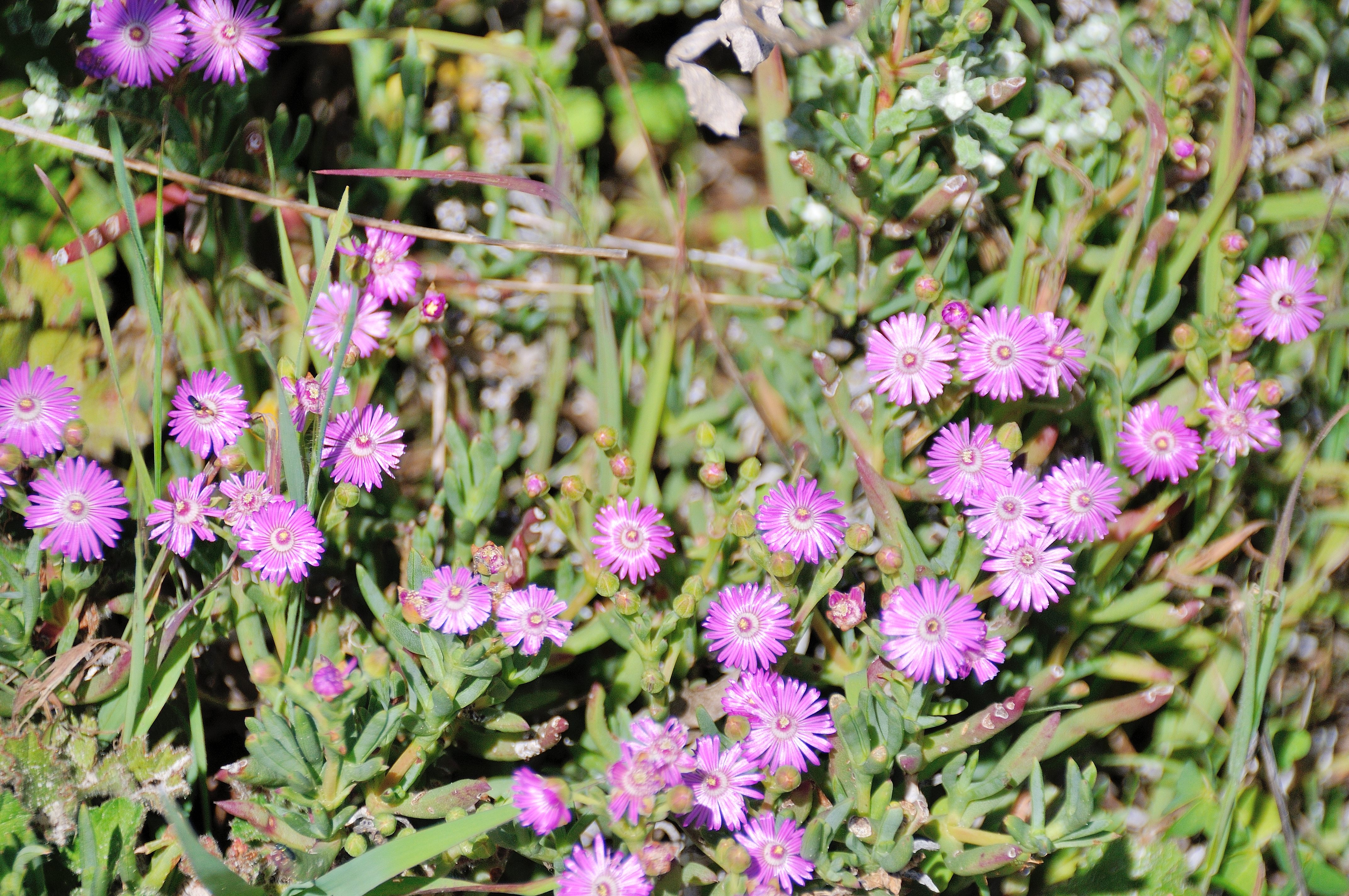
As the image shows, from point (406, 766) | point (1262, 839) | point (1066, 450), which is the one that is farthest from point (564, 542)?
point (1262, 839)

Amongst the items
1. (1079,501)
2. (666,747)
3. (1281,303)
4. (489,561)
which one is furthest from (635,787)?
(1281,303)

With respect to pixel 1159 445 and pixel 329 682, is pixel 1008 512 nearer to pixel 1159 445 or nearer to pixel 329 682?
pixel 1159 445

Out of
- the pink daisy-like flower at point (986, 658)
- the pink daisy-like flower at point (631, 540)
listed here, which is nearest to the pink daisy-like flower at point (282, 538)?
the pink daisy-like flower at point (631, 540)

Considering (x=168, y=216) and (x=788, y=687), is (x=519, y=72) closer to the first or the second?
(x=168, y=216)

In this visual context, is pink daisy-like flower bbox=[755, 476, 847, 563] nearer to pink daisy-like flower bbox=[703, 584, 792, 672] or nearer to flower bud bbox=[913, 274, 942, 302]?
pink daisy-like flower bbox=[703, 584, 792, 672]

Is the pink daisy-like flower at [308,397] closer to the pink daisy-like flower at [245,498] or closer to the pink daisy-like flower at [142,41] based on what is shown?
the pink daisy-like flower at [245,498]

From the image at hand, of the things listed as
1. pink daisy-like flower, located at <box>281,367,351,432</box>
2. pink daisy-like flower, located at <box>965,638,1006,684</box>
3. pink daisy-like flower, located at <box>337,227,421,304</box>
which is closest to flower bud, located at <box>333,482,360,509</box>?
pink daisy-like flower, located at <box>281,367,351,432</box>

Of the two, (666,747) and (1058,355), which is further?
(1058,355)
